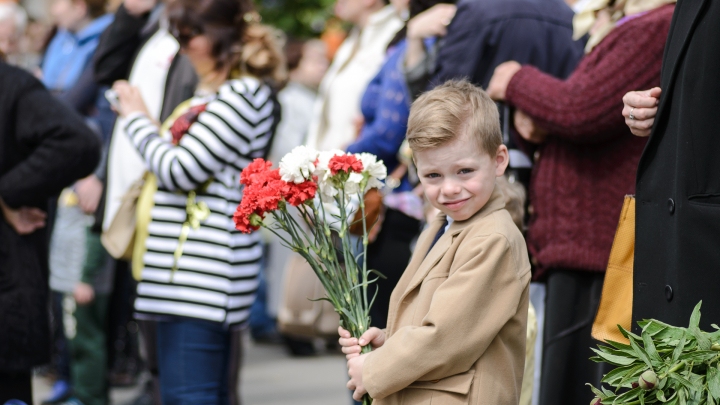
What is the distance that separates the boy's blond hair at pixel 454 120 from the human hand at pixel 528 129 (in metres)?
0.75

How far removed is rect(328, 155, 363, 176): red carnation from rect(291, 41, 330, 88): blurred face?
235 inches

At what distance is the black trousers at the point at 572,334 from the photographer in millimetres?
2582

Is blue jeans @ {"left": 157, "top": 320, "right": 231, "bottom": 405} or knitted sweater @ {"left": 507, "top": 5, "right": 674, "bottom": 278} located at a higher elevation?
knitted sweater @ {"left": 507, "top": 5, "right": 674, "bottom": 278}

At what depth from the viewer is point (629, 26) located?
242 cm

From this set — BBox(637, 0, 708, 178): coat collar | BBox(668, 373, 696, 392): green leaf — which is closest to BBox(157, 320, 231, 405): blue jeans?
BBox(637, 0, 708, 178): coat collar

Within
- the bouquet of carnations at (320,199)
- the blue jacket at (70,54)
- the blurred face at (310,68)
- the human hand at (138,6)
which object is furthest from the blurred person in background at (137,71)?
the blurred face at (310,68)

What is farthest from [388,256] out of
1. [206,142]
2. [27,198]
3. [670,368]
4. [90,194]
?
[90,194]

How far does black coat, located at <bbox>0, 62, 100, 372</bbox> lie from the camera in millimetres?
3082

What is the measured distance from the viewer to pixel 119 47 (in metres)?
4.52

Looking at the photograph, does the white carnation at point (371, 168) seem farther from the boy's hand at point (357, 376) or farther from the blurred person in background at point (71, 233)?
the blurred person in background at point (71, 233)

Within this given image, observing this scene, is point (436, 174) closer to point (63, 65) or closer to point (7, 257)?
point (7, 257)

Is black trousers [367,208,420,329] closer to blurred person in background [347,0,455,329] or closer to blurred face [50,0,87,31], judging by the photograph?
blurred person in background [347,0,455,329]

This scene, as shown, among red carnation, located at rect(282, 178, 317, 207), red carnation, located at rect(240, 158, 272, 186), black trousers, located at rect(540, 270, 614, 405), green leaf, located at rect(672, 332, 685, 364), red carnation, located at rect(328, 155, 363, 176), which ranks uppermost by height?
red carnation, located at rect(328, 155, 363, 176)

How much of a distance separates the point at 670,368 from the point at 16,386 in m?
2.66
